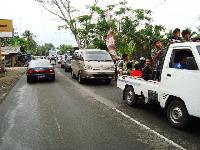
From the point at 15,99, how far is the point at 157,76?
6881 millimetres

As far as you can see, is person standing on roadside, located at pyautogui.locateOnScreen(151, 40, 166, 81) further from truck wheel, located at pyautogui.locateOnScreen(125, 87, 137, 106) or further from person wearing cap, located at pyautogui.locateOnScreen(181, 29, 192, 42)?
truck wheel, located at pyautogui.locateOnScreen(125, 87, 137, 106)

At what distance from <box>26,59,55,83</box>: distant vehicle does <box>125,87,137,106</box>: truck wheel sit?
10.2 m

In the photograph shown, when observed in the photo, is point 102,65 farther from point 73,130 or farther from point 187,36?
point 73,130

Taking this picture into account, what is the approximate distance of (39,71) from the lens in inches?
822

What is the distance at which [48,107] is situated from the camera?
456 inches

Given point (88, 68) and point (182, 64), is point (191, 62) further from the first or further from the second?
point (88, 68)

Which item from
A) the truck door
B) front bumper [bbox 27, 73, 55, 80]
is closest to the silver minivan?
front bumper [bbox 27, 73, 55, 80]

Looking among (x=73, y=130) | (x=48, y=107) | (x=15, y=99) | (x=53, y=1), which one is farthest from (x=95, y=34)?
(x=73, y=130)

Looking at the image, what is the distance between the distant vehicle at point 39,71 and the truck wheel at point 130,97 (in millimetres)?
10201

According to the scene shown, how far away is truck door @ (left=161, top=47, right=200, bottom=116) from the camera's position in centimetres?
730

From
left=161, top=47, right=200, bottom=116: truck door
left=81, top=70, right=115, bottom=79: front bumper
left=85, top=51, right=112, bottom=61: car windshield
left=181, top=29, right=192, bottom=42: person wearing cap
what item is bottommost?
left=81, top=70, right=115, bottom=79: front bumper

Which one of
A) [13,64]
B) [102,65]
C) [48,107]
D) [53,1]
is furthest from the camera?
Result: [13,64]

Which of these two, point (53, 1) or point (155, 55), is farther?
point (53, 1)

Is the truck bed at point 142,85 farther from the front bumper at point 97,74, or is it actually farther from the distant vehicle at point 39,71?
the distant vehicle at point 39,71
